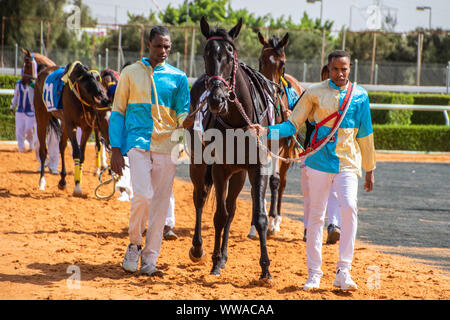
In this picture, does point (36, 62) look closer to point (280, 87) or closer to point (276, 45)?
point (276, 45)

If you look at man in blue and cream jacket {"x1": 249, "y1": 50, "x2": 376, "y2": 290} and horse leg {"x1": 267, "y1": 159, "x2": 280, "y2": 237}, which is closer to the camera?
man in blue and cream jacket {"x1": 249, "y1": 50, "x2": 376, "y2": 290}

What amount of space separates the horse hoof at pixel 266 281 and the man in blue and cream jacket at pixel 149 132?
3.07 ft

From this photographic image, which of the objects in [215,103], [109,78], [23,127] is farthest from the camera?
[23,127]

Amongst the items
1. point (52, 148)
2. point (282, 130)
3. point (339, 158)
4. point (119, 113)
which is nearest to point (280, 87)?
point (282, 130)

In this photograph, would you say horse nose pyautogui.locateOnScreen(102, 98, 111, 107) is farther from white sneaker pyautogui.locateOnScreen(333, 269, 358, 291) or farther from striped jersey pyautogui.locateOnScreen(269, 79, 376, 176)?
white sneaker pyautogui.locateOnScreen(333, 269, 358, 291)

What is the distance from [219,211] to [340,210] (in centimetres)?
128

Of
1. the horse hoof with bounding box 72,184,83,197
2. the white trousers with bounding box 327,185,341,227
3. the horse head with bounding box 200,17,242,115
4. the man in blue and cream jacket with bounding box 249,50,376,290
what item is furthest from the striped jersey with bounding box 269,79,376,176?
the horse hoof with bounding box 72,184,83,197

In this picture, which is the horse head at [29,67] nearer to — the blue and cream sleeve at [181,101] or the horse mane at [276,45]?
the horse mane at [276,45]

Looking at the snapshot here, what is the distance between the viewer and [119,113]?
506cm

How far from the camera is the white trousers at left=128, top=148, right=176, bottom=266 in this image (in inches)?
196

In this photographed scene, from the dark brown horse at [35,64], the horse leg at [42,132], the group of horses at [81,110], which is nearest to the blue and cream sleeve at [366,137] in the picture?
the group of horses at [81,110]

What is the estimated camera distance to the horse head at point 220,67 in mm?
4656

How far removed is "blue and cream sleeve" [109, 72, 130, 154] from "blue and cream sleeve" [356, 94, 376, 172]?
6.58 feet

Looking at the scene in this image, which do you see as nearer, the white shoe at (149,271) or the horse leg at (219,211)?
the white shoe at (149,271)
